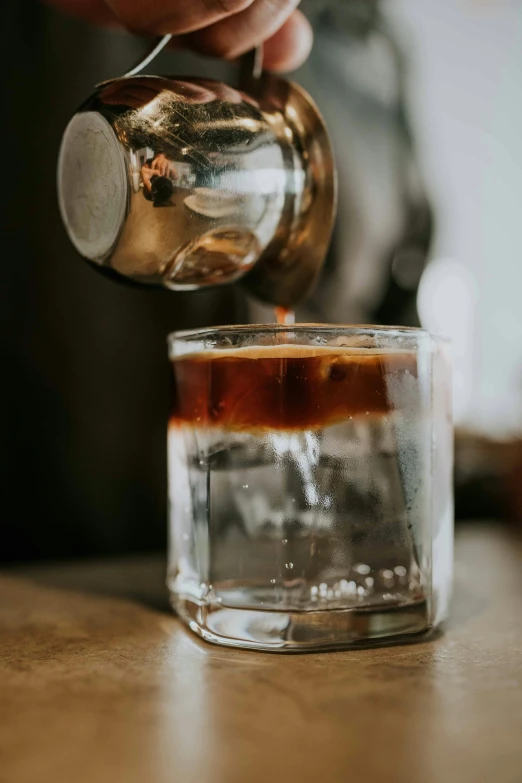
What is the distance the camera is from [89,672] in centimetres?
35

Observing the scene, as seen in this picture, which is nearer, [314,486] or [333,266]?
[314,486]

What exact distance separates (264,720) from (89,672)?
0.31 ft

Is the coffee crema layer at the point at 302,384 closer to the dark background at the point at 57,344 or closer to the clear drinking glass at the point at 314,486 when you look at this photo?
the clear drinking glass at the point at 314,486

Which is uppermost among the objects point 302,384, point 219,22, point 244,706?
point 219,22

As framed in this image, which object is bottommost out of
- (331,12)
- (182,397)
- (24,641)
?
(24,641)

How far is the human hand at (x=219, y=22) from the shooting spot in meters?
0.41

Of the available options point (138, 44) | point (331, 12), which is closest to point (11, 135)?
point (138, 44)

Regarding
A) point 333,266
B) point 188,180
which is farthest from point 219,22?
point 333,266

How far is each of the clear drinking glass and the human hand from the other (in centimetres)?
16

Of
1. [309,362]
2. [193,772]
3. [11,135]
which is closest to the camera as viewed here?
[193,772]

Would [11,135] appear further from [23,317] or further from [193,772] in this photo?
[193,772]

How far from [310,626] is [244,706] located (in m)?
0.07

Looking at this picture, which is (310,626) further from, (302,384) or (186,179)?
(186,179)

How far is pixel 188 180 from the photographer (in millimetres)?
390
